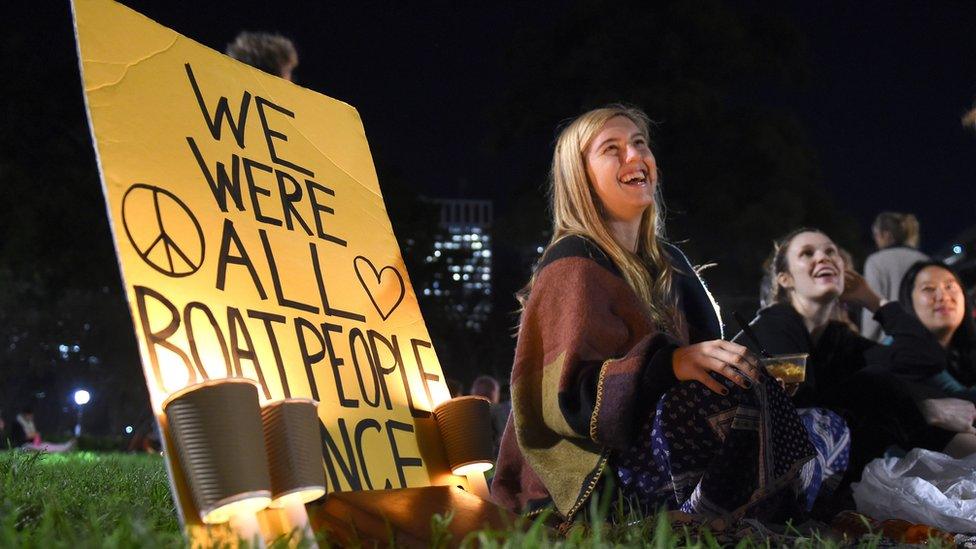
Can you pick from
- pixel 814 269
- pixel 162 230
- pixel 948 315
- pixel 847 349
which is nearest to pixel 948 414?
pixel 847 349

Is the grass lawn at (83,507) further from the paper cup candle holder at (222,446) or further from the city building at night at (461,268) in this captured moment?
the city building at night at (461,268)

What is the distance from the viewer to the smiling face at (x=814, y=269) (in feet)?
16.1

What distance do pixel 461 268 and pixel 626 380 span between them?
23618mm

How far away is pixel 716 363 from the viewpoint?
2754 millimetres

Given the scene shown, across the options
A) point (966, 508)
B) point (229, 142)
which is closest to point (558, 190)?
point (229, 142)

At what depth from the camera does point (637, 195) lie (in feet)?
11.6

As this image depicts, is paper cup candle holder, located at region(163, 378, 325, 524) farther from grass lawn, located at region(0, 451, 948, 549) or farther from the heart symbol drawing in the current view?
the heart symbol drawing

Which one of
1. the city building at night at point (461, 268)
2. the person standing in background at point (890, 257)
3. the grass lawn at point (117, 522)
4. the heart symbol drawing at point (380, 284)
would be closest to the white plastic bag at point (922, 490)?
the grass lawn at point (117, 522)

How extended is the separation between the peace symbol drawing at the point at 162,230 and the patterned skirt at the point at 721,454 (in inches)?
53.5

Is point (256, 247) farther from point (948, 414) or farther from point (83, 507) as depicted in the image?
point (948, 414)

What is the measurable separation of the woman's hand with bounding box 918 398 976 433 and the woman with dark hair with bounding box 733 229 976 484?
0.02 metres


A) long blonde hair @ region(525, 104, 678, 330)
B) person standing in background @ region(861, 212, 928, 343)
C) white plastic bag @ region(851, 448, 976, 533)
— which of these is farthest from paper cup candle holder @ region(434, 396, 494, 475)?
person standing in background @ region(861, 212, 928, 343)

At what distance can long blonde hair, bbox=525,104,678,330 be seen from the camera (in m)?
3.38

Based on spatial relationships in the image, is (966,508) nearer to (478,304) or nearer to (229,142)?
(229,142)
